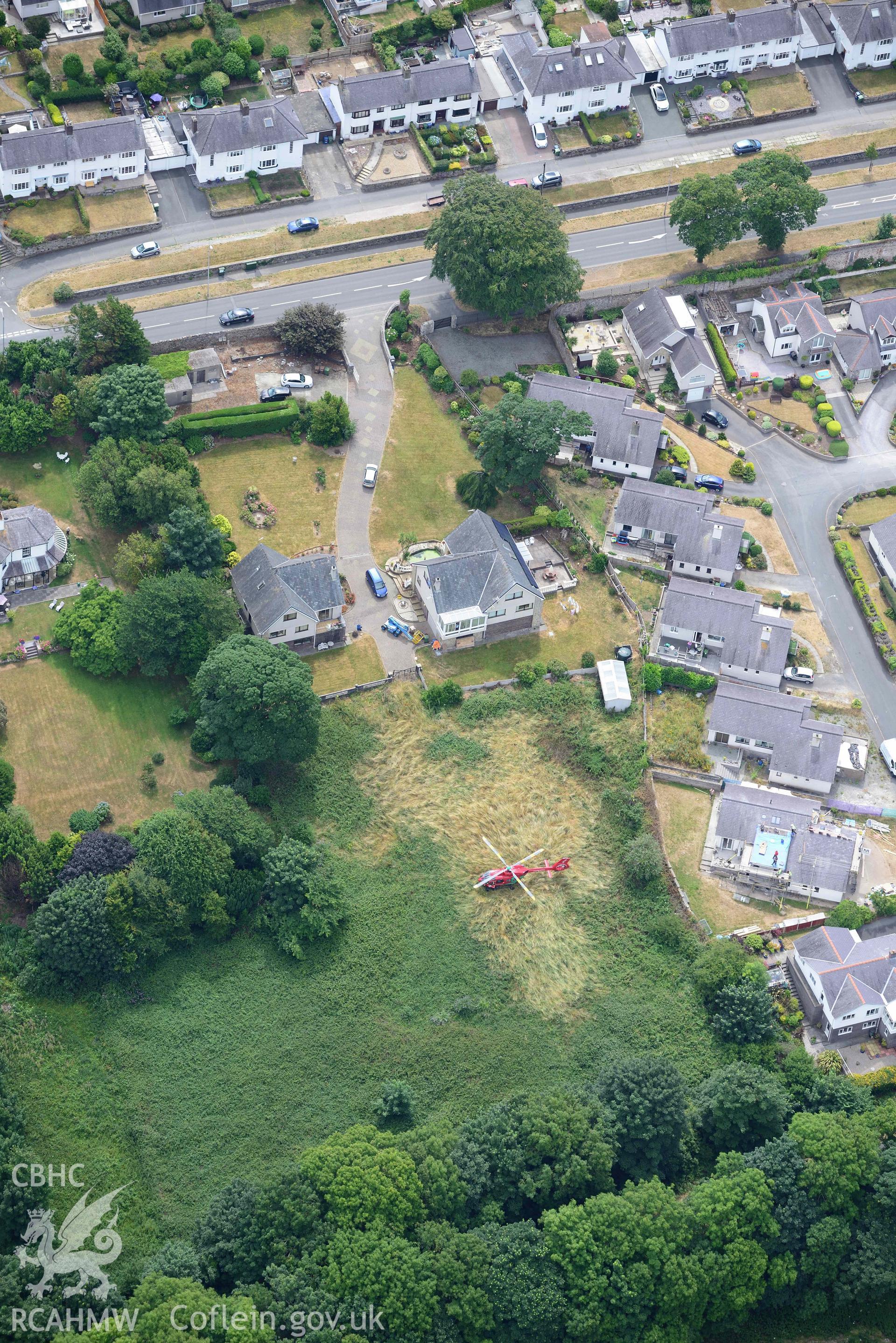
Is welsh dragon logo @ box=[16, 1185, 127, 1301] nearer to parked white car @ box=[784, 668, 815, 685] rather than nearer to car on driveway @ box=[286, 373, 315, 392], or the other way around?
parked white car @ box=[784, 668, 815, 685]

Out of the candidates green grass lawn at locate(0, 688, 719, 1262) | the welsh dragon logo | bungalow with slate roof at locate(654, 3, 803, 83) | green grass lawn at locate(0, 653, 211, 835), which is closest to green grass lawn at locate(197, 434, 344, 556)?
green grass lawn at locate(0, 653, 211, 835)

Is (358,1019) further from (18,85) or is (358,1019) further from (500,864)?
(18,85)

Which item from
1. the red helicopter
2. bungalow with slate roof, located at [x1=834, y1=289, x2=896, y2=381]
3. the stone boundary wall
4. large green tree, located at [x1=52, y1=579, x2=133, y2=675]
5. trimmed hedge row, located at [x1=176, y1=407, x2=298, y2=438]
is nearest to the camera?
the red helicopter

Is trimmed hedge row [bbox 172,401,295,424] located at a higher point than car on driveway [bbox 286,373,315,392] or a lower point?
lower

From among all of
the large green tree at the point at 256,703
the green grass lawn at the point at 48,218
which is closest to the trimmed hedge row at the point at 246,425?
the large green tree at the point at 256,703

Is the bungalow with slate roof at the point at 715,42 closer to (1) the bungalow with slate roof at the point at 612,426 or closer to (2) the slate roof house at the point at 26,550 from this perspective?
(1) the bungalow with slate roof at the point at 612,426

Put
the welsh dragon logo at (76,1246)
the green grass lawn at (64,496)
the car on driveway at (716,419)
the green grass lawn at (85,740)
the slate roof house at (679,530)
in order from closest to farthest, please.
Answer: the welsh dragon logo at (76,1246) → the green grass lawn at (85,740) → the green grass lawn at (64,496) → the slate roof house at (679,530) → the car on driveway at (716,419)

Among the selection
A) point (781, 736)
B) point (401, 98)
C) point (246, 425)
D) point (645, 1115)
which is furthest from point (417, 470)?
point (645, 1115)

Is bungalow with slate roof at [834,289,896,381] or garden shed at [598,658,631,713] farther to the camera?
bungalow with slate roof at [834,289,896,381]
